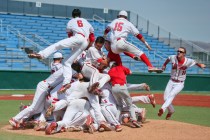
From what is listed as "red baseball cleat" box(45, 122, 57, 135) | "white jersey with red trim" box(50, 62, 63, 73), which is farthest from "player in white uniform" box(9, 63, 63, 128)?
"red baseball cleat" box(45, 122, 57, 135)

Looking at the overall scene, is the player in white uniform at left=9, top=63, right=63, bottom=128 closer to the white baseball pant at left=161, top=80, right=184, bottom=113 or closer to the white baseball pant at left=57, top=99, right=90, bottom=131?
the white baseball pant at left=57, top=99, right=90, bottom=131

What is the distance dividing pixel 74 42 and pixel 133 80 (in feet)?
74.3

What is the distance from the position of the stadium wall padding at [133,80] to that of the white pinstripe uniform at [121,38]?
1887 centimetres

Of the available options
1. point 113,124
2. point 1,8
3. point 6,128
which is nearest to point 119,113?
point 113,124

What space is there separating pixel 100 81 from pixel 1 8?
29315mm

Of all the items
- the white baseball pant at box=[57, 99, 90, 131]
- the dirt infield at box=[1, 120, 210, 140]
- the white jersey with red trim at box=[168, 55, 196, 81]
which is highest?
the white jersey with red trim at box=[168, 55, 196, 81]

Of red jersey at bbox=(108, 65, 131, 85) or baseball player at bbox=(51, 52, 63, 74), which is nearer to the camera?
red jersey at bbox=(108, 65, 131, 85)

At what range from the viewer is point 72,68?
1190cm

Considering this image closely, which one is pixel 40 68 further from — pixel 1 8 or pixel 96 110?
pixel 96 110

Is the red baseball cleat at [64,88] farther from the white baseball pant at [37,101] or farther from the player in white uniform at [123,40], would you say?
the player in white uniform at [123,40]

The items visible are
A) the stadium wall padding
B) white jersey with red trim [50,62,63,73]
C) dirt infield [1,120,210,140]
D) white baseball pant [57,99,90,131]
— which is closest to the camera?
dirt infield [1,120,210,140]

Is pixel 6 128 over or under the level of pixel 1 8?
under

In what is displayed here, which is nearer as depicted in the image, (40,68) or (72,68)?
(72,68)

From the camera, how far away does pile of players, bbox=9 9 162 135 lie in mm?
11055
